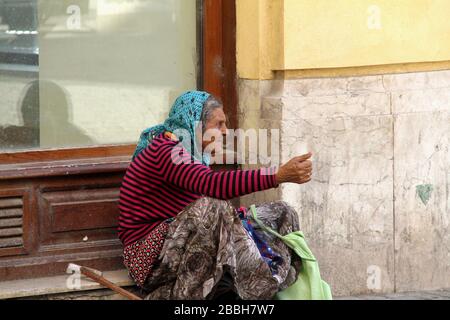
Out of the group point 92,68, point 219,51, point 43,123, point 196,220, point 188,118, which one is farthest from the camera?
point 219,51

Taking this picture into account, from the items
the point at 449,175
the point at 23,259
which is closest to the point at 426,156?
the point at 449,175

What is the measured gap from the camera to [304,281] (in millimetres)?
5734

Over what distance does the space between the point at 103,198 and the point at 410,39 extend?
1.98 metres

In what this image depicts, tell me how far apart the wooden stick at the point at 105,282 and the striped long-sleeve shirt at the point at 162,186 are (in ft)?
0.72

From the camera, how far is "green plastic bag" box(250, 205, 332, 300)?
570 centimetres

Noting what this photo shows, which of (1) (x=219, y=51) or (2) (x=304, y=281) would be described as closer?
(2) (x=304, y=281)

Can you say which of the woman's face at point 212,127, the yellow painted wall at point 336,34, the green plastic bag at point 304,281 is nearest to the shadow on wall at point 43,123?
the woman's face at point 212,127

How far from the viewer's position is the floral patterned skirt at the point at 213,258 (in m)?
5.47

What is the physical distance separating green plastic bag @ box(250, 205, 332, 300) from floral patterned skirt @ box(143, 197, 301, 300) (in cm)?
8

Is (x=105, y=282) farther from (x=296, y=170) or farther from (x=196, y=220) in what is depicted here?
(x=296, y=170)

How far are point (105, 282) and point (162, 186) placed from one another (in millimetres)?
597

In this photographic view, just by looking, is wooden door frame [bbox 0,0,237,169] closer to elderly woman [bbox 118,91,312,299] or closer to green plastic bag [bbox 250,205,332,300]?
elderly woman [bbox 118,91,312,299]

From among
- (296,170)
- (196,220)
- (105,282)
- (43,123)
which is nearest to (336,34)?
(296,170)

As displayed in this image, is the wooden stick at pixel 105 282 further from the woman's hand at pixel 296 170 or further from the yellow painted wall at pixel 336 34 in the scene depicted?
the yellow painted wall at pixel 336 34
